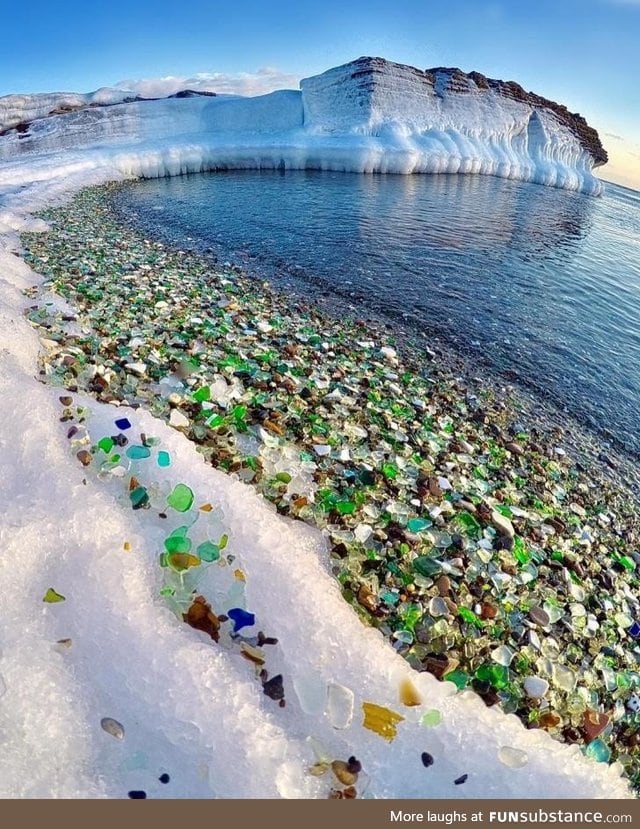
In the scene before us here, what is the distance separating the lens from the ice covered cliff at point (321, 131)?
30.0 m

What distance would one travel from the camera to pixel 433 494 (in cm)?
432

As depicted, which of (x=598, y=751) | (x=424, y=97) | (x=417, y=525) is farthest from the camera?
(x=424, y=97)

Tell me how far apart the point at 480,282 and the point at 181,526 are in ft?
38.0

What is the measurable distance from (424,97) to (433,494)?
46.7 m

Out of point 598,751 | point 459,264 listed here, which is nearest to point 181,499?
point 598,751

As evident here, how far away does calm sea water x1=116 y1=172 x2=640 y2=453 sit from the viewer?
879 centimetres

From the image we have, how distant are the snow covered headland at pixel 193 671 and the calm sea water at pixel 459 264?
576 cm

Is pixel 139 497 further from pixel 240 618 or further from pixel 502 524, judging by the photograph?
pixel 502 524

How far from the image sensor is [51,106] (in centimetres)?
4350

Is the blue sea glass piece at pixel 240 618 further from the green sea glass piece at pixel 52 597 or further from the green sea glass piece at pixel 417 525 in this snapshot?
the green sea glass piece at pixel 417 525

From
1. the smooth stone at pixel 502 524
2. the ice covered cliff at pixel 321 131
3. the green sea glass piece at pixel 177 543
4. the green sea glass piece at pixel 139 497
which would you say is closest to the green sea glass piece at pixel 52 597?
the green sea glass piece at pixel 177 543

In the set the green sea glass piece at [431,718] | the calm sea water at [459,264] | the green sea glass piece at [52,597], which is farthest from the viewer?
the calm sea water at [459,264]

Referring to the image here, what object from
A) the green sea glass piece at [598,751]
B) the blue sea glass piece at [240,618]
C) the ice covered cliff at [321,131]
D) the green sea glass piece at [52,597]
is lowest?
the green sea glass piece at [598,751]
